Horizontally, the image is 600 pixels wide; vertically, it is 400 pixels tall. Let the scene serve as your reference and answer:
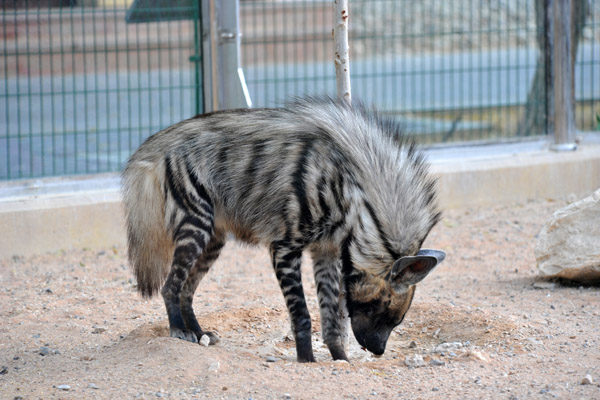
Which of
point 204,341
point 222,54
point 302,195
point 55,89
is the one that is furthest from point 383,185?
point 55,89

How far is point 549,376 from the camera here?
346 centimetres

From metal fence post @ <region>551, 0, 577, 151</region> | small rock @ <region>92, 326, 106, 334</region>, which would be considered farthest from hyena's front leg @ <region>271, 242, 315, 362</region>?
metal fence post @ <region>551, 0, 577, 151</region>

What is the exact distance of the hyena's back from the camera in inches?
146

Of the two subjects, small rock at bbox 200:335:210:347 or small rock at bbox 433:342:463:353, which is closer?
small rock at bbox 433:342:463:353

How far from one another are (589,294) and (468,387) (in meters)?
1.60

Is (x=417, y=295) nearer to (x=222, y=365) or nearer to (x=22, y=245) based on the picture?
(x=222, y=365)

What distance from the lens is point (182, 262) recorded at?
12.9 ft

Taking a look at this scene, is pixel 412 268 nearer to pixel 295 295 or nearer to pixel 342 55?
pixel 295 295

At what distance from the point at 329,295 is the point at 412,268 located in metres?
0.60

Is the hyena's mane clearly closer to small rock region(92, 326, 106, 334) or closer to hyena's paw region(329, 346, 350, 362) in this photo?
hyena's paw region(329, 346, 350, 362)

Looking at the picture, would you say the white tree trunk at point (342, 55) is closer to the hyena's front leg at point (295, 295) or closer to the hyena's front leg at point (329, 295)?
the hyena's front leg at point (329, 295)

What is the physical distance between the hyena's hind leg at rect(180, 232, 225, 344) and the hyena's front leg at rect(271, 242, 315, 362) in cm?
50

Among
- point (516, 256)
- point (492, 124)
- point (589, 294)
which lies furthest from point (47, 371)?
point (492, 124)

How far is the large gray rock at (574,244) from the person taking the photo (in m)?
4.62
